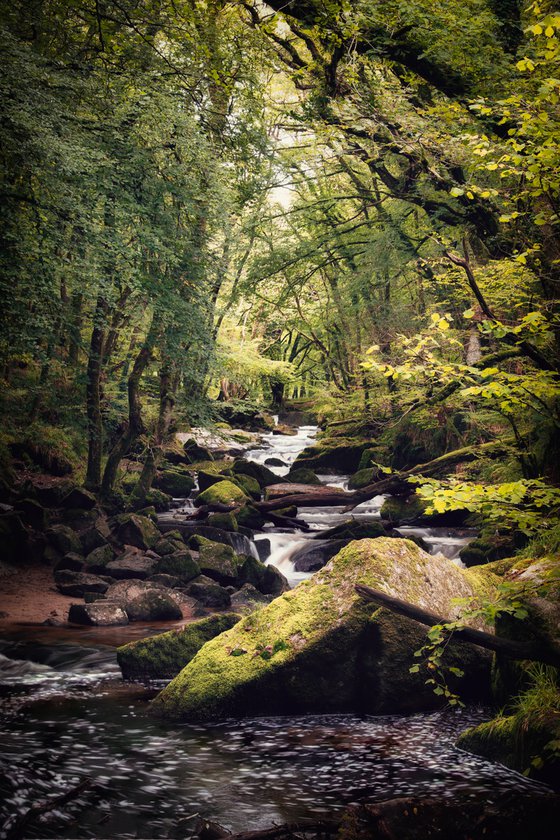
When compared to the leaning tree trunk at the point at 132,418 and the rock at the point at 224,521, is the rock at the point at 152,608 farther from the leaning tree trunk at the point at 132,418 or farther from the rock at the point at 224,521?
the leaning tree trunk at the point at 132,418

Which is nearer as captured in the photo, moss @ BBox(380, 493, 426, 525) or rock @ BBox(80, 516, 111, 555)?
rock @ BBox(80, 516, 111, 555)

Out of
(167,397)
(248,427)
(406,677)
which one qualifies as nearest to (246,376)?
(167,397)

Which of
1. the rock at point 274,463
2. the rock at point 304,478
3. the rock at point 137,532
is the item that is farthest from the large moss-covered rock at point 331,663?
the rock at point 274,463

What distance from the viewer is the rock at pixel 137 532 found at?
14.4 m

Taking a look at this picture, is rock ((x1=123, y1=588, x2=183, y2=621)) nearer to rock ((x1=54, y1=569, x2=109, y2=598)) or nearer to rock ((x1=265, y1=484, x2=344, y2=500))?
rock ((x1=54, y1=569, x2=109, y2=598))

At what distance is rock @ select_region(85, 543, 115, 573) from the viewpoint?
13.2 m

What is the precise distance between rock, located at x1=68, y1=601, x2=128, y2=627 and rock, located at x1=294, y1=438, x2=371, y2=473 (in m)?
14.1

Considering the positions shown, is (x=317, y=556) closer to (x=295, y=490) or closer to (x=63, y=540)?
(x=295, y=490)

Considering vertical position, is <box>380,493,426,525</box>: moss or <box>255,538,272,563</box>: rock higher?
<box>380,493,426,525</box>: moss

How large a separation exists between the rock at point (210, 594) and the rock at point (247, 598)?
16 cm

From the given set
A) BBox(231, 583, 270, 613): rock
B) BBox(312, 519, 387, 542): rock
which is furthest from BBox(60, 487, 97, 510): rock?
BBox(312, 519, 387, 542): rock

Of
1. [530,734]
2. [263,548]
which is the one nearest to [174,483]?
[263,548]

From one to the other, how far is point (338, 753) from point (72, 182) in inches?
358

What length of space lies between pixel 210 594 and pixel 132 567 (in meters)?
2.09
